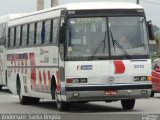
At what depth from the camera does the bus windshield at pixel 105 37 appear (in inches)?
768

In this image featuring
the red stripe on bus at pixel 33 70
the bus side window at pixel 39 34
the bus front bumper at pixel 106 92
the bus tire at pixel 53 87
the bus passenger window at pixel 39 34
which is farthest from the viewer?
the red stripe on bus at pixel 33 70

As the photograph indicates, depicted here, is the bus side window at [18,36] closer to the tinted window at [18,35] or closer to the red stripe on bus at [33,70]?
the tinted window at [18,35]

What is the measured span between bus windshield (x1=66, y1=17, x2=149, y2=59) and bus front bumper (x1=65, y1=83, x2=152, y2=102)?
83 centimetres

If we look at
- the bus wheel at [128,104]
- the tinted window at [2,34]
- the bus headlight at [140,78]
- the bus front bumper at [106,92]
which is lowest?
the bus wheel at [128,104]

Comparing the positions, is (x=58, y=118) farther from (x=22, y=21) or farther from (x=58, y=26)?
(x=22, y=21)

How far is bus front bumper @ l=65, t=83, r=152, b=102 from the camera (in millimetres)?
19312

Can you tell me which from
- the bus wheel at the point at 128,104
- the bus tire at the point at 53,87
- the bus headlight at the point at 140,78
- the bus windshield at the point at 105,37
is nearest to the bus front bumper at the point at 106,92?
the bus headlight at the point at 140,78

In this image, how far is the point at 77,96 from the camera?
63.3 ft

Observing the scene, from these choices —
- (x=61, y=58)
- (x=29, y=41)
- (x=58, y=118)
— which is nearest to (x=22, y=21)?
(x=29, y=41)

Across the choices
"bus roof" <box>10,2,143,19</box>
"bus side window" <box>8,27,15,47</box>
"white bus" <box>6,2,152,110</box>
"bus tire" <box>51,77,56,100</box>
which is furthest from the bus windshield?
"bus side window" <box>8,27,15,47</box>

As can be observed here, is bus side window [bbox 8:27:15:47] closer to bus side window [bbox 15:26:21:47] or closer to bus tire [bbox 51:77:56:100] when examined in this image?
bus side window [bbox 15:26:21:47]

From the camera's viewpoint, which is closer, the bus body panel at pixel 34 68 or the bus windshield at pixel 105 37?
the bus windshield at pixel 105 37

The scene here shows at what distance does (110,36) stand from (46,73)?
2835 mm

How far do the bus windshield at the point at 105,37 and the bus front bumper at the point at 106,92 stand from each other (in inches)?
32.5
